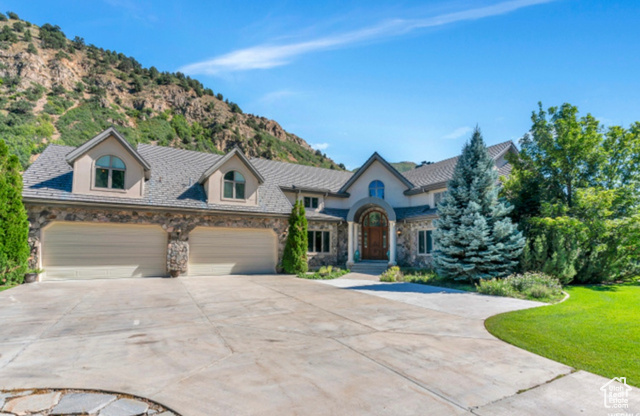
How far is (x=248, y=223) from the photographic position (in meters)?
17.0

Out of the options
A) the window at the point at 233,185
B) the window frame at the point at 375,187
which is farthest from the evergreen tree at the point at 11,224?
the window frame at the point at 375,187

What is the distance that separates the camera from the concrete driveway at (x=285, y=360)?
3424 millimetres

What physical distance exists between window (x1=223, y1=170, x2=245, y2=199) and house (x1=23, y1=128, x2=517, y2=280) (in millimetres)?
53

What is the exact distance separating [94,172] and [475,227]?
1611cm

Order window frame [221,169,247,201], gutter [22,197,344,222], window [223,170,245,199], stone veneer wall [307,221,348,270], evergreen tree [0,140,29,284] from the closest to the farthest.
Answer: evergreen tree [0,140,29,284]
gutter [22,197,344,222]
window frame [221,169,247,201]
window [223,170,245,199]
stone veneer wall [307,221,348,270]

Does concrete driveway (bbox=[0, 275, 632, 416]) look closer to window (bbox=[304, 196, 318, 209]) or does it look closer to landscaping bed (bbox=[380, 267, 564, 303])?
landscaping bed (bbox=[380, 267, 564, 303])

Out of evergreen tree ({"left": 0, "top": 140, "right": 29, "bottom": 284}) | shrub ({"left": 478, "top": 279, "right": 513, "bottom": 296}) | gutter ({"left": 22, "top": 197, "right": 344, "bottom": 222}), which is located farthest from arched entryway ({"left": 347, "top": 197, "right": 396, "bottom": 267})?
evergreen tree ({"left": 0, "top": 140, "right": 29, "bottom": 284})

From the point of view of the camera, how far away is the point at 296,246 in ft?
56.4

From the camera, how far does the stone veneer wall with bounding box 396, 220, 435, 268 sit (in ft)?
59.4

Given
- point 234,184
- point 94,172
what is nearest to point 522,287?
point 234,184

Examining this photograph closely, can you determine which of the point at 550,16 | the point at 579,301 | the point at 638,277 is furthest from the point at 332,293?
the point at 638,277

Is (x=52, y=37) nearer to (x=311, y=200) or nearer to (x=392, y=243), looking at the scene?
(x=311, y=200)

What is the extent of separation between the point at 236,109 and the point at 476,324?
85406mm

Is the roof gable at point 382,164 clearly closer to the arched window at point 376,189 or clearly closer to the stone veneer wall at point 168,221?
the arched window at point 376,189
